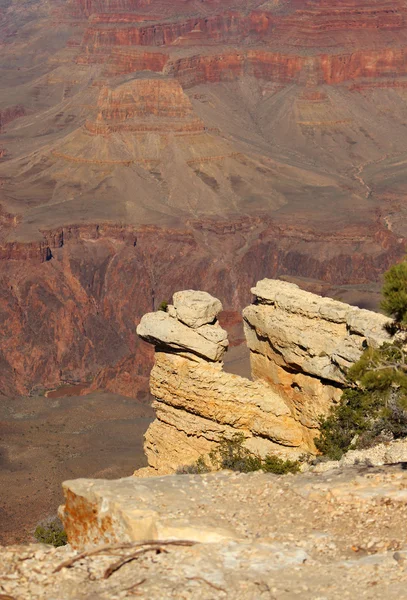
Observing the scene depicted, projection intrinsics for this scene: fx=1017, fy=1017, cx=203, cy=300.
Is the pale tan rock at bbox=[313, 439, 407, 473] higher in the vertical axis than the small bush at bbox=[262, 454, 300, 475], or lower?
higher

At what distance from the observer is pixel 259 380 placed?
2681 centimetres

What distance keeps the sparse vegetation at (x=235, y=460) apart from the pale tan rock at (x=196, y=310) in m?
3.03

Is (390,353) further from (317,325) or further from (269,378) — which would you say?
(269,378)

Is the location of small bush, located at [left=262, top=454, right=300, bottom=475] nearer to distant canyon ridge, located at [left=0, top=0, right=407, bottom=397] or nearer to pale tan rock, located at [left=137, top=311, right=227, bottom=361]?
pale tan rock, located at [left=137, top=311, right=227, bottom=361]

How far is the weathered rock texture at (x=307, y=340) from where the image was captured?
2408cm

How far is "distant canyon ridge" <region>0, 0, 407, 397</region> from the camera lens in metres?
94.6

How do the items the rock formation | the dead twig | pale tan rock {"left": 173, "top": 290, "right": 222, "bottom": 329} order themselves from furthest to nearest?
pale tan rock {"left": 173, "top": 290, "right": 222, "bottom": 329} < the rock formation < the dead twig

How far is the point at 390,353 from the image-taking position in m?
20.0

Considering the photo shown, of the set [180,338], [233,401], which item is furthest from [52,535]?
[180,338]

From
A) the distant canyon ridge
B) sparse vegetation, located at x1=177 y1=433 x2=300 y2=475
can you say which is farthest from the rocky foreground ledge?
the distant canyon ridge

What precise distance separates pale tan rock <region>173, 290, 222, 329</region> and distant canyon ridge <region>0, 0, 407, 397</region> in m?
44.7

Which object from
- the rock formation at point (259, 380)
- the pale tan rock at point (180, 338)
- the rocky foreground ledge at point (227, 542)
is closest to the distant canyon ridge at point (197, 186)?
the rock formation at point (259, 380)

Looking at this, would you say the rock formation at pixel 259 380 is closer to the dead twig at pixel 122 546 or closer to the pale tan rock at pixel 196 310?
the pale tan rock at pixel 196 310

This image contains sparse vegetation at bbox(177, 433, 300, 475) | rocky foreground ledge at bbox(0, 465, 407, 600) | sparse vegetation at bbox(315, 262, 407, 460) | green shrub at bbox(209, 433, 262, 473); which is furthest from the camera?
green shrub at bbox(209, 433, 262, 473)
